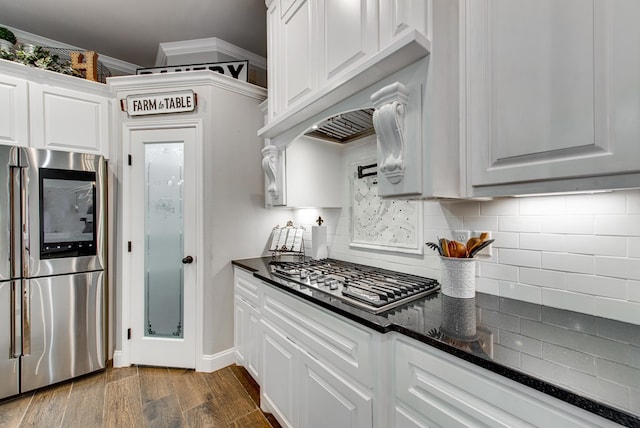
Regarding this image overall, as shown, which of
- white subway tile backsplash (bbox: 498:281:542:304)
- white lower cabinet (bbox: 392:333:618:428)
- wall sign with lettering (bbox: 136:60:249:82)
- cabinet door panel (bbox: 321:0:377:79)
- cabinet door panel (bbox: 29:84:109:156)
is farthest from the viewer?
wall sign with lettering (bbox: 136:60:249:82)

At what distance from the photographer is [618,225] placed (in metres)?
0.98

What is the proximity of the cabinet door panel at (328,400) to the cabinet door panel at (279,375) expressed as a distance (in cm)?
8

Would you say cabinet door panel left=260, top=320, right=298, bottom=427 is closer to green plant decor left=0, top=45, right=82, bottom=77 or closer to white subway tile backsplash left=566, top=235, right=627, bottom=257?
white subway tile backsplash left=566, top=235, right=627, bottom=257

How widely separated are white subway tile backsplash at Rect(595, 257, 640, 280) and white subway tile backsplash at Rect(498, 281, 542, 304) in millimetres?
224

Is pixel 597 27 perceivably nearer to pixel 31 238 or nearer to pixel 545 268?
pixel 545 268

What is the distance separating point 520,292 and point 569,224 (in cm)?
35

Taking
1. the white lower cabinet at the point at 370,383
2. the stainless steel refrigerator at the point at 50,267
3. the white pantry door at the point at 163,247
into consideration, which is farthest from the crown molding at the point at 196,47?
the white lower cabinet at the point at 370,383

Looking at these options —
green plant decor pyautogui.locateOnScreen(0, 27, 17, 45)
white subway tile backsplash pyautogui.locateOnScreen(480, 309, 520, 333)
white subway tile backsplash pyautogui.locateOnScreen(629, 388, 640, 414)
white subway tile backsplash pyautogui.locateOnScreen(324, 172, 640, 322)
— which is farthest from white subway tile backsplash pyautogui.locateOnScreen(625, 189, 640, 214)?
green plant decor pyautogui.locateOnScreen(0, 27, 17, 45)

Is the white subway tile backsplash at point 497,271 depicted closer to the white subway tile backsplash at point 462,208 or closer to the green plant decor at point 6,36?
the white subway tile backsplash at point 462,208

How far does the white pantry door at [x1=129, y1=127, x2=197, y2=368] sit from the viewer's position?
93.7 inches

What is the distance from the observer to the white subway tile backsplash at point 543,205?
1118mm

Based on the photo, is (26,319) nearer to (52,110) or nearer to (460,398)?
(52,110)

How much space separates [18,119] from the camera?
2.09m

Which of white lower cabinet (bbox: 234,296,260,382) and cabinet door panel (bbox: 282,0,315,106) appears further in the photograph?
white lower cabinet (bbox: 234,296,260,382)
